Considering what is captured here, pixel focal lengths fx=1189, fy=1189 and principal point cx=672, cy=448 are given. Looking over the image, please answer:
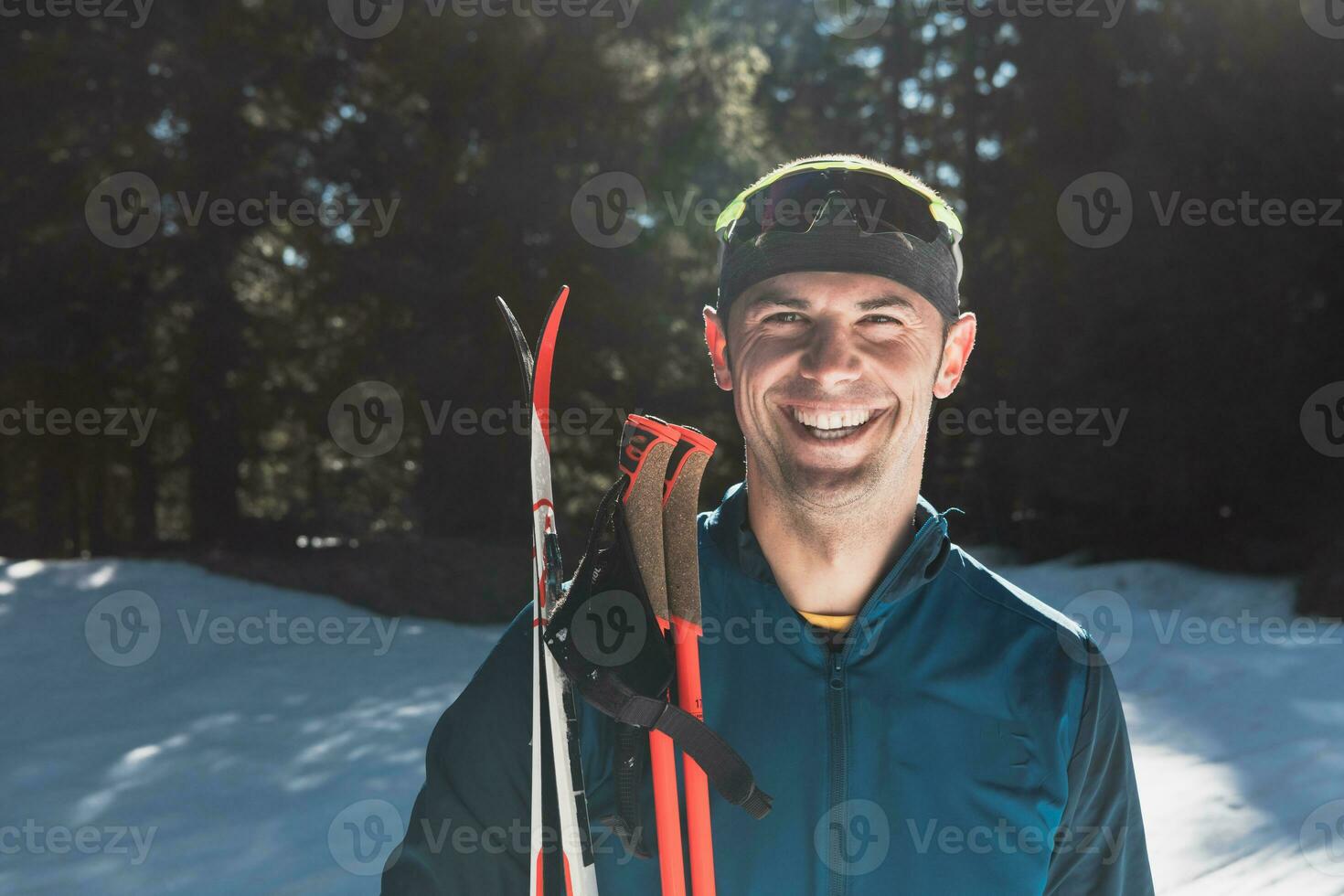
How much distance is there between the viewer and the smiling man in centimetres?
175

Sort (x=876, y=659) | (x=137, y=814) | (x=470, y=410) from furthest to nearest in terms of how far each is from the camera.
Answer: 1. (x=470, y=410)
2. (x=137, y=814)
3. (x=876, y=659)

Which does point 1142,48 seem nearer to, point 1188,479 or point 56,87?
point 1188,479

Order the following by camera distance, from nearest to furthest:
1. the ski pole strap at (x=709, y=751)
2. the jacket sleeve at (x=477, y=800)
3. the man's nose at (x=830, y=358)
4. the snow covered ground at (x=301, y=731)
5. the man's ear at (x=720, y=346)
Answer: the ski pole strap at (x=709, y=751), the jacket sleeve at (x=477, y=800), the man's nose at (x=830, y=358), the man's ear at (x=720, y=346), the snow covered ground at (x=301, y=731)

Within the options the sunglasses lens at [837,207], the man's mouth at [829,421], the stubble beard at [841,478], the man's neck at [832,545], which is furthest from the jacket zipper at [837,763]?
the sunglasses lens at [837,207]

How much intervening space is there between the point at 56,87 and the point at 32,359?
2705 mm

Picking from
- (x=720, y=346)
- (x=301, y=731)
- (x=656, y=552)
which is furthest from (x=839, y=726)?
(x=301, y=731)

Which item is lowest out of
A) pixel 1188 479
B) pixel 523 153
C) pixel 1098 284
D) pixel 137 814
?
pixel 137 814

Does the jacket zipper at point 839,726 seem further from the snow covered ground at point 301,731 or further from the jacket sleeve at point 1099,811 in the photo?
the snow covered ground at point 301,731

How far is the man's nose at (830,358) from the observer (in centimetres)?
184

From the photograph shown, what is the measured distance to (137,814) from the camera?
5.82 metres

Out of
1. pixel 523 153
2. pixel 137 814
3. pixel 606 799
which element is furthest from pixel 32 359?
pixel 606 799

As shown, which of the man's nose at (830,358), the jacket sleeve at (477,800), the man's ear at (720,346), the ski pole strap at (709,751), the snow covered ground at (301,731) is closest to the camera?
the ski pole strap at (709,751)

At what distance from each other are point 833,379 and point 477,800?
825 mm

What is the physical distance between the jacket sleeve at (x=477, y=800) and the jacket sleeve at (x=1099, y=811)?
86 centimetres
